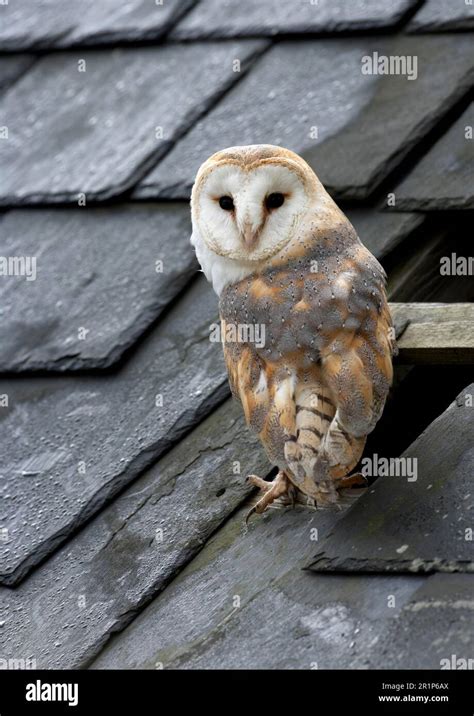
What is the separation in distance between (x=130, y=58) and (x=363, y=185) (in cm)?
107

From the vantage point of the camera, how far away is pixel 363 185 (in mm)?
3371

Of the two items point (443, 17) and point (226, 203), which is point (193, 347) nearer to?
point (226, 203)

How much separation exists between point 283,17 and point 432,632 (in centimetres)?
226

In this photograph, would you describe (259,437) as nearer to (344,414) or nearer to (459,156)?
(344,414)

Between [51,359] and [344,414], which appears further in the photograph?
[51,359]

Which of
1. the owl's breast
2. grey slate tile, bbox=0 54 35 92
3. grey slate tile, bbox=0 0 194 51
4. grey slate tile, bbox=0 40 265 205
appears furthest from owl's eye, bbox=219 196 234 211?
grey slate tile, bbox=0 54 35 92

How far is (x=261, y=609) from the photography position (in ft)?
8.04

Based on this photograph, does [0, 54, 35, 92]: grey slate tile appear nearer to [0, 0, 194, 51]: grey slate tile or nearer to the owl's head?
[0, 0, 194, 51]: grey slate tile

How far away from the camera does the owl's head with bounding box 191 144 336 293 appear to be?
9.21 feet

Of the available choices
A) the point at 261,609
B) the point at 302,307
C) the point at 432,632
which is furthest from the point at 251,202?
the point at 432,632

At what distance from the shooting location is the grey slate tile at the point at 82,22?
4102mm

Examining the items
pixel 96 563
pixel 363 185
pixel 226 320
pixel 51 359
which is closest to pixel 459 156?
pixel 363 185

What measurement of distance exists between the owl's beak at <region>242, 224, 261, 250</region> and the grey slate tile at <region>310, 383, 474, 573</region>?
534 millimetres

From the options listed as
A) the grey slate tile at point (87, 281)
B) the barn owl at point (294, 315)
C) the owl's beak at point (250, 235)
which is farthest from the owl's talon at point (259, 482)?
the grey slate tile at point (87, 281)
